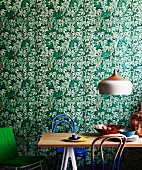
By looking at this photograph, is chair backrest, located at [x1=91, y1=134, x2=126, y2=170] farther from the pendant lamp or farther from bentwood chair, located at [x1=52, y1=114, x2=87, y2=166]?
bentwood chair, located at [x1=52, y1=114, x2=87, y2=166]

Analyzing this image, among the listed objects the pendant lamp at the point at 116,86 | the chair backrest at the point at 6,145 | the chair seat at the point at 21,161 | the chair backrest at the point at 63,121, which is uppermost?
the pendant lamp at the point at 116,86

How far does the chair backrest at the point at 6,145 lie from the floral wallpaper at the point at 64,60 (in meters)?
0.67

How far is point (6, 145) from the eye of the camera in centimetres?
494

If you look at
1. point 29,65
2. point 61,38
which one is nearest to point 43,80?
point 29,65

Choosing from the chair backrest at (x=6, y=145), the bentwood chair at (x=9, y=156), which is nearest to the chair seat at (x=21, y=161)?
the bentwood chair at (x=9, y=156)

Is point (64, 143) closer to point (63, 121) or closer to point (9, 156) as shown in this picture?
point (9, 156)

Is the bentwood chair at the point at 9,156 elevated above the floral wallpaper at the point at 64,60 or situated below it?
below

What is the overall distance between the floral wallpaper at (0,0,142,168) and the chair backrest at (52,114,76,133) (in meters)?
0.09

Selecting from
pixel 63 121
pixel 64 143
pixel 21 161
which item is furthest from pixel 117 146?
pixel 63 121

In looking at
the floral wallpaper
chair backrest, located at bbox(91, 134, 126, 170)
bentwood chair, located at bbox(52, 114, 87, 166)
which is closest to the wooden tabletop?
chair backrest, located at bbox(91, 134, 126, 170)

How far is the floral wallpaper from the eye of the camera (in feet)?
18.6

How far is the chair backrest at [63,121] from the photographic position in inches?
221

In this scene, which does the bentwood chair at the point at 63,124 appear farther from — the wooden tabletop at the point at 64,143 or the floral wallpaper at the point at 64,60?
the wooden tabletop at the point at 64,143

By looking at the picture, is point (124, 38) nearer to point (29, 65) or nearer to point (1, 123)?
point (29, 65)
